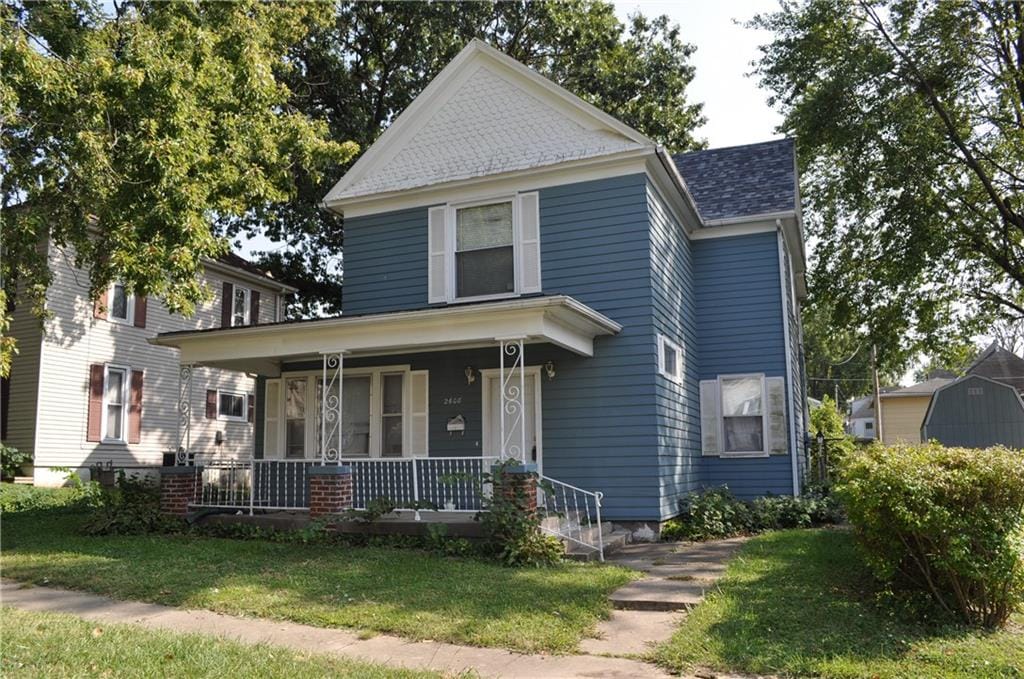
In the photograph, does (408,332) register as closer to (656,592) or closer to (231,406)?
(656,592)

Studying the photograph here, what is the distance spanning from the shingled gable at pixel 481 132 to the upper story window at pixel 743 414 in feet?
16.7

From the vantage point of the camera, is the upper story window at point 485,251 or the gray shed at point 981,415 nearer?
the upper story window at point 485,251

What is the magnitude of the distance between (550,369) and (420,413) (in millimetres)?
2367

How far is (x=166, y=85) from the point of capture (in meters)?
10.5

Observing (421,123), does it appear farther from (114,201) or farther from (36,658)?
(36,658)

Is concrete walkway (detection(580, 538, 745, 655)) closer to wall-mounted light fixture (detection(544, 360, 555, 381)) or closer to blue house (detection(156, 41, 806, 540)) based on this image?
blue house (detection(156, 41, 806, 540))

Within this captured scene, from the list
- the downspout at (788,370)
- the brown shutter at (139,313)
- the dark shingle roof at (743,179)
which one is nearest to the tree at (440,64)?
the brown shutter at (139,313)

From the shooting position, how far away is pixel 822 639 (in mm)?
5828

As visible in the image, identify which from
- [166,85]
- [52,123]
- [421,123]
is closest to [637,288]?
[421,123]

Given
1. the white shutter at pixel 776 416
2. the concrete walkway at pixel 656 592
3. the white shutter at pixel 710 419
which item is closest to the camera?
the concrete walkway at pixel 656 592

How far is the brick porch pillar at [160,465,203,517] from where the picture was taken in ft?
39.1

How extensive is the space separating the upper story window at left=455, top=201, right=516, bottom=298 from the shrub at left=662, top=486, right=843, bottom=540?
444cm

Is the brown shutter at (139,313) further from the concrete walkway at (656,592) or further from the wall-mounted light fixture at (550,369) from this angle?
the concrete walkway at (656,592)

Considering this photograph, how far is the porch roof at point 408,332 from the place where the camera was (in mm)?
10086
